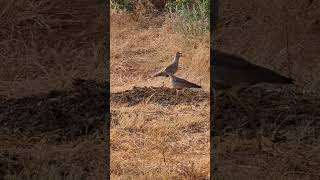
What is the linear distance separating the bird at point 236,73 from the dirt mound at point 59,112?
804mm

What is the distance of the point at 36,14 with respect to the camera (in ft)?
14.3

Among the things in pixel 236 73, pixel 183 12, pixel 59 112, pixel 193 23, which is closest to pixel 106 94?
pixel 59 112

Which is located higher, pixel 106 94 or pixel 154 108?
pixel 106 94

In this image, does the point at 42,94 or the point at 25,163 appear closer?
the point at 25,163

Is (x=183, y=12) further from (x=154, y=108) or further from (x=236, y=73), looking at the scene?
(x=236, y=73)

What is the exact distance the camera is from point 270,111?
183 inches

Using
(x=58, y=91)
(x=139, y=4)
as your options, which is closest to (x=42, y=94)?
(x=58, y=91)

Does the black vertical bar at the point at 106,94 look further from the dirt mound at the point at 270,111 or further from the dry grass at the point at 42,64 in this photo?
the dirt mound at the point at 270,111

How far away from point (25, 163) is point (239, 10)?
255cm

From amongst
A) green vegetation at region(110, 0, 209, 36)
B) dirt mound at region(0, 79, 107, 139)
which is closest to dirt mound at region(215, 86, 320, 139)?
dirt mound at region(0, 79, 107, 139)

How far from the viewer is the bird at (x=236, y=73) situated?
4621mm

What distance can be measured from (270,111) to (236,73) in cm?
33

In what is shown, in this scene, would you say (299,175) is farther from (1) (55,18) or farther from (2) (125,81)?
(2) (125,81)

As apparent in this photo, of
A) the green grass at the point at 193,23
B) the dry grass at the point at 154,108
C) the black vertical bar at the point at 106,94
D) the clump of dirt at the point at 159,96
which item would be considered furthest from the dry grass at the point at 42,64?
the green grass at the point at 193,23
